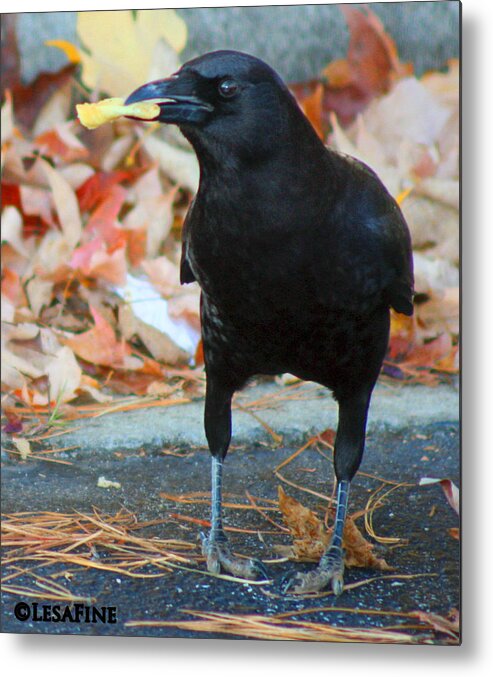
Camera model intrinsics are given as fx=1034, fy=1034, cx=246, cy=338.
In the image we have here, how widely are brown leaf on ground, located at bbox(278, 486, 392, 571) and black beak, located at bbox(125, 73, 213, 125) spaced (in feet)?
2.02

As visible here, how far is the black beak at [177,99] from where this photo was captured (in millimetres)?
1345

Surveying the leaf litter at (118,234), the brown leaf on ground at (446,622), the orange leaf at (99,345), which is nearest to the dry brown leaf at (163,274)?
the leaf litter at (118,234)

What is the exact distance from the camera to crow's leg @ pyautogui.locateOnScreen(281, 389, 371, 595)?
5.21 feet

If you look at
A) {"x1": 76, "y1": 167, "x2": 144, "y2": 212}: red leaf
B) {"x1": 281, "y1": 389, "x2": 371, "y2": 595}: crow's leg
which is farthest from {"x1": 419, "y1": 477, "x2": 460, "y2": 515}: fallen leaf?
{"x1": 76, "y1": 167, "x2": 144, "y2": 212}: red leaf

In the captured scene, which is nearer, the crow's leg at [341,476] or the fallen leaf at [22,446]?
the crow's leg at [341,476]

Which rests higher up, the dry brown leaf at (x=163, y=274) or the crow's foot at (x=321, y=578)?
the dry brown leaf at (x=163, y=274)

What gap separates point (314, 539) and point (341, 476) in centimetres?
11

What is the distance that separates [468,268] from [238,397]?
1.33ft

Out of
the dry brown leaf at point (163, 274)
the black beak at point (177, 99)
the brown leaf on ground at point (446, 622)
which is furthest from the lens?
the dry brown leaf at point (163, 274)

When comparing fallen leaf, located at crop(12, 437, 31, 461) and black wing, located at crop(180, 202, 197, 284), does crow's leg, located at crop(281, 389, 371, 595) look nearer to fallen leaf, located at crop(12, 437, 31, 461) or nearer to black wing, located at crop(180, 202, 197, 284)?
black wing, located at crop(180, 202, 197, 284)

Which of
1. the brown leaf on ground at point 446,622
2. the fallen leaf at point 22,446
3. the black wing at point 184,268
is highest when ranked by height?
the black wing at point 184,268

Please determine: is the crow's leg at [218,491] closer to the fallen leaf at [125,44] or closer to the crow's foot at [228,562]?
the crow's foot at [228,562]

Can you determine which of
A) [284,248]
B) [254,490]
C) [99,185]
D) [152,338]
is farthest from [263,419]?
[99,185]

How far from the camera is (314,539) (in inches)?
63.7
